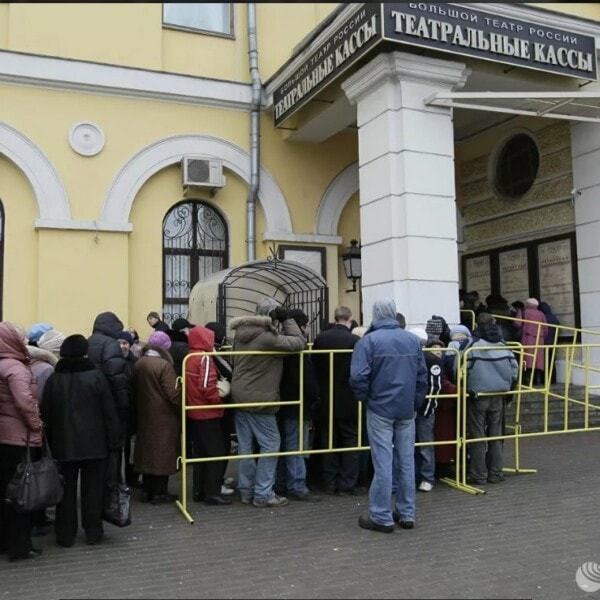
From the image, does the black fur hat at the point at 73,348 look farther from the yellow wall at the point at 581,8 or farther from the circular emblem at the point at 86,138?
the yellow wall at the point at 581,8

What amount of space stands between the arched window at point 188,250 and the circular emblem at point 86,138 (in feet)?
5.04

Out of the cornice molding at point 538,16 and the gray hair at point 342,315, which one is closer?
the gray hair at point 342,315

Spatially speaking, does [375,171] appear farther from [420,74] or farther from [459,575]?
[459,575]

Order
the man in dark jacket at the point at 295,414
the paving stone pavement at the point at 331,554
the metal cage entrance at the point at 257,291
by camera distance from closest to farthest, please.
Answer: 1. the paving stone pavement at the point at 331,554
2. the man in dark jacket at the point at 295,414
3. the metal cage entrance at the point at 257,291

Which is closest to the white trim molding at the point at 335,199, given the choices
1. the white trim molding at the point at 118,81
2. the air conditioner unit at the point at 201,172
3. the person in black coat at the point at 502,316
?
the air conditioner unit at the point at 201,172

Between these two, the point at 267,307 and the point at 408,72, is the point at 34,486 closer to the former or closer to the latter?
the point at 267,307

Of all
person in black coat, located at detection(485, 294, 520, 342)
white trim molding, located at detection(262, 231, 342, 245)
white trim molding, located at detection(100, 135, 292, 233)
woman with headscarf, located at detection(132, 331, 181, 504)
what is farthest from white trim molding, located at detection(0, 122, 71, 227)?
person in black coat, located at detection(485, 294, 520, 342)

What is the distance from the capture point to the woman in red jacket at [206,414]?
5.94m

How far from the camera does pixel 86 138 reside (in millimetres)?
10336

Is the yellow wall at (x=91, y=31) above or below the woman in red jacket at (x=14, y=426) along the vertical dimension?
above

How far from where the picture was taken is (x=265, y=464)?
237 inches

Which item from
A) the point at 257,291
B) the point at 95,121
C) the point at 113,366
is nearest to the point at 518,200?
the point at 257,291

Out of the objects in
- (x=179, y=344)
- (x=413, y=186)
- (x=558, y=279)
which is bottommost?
(x=179, y=344)

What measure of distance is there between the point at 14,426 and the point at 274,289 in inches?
238
